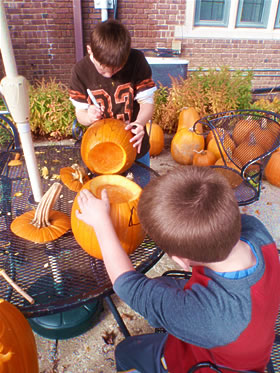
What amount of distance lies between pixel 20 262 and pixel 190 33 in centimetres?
612

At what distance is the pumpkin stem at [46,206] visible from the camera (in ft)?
3.70

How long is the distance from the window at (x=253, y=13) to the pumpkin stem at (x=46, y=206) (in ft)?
21.8

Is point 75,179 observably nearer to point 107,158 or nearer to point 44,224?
point 107,158

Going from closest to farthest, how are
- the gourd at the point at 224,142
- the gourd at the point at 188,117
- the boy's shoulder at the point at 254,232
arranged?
1. the boy's shoulder at the point at 254,232
2. the gourd at the point at 224,142
3. the gourd at the point at 188,117

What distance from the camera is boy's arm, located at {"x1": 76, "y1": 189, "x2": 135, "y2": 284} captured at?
0.89 m

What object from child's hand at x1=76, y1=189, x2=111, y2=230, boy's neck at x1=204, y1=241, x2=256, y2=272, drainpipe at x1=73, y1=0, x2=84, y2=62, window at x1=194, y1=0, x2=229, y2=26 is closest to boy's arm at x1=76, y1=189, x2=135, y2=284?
child's hand at x1=76, y1=189, x2=111, y2=230

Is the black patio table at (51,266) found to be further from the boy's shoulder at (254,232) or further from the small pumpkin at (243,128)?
the small pumpkin at (243,128)

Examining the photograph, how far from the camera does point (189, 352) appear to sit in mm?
1017

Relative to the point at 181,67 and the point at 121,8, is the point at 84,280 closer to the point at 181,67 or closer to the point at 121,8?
the point at 181,67

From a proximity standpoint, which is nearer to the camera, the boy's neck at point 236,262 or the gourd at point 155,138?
the boy's neck at point 236,262

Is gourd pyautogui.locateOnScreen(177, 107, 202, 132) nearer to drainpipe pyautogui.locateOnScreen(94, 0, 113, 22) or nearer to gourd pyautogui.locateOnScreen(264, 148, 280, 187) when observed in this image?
gourd pyautogui.locateOnScreen(264, 148, 280, 187)

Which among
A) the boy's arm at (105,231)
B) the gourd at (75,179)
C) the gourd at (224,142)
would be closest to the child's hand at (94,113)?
the gourd at (75,179)

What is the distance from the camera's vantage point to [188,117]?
12.5ft

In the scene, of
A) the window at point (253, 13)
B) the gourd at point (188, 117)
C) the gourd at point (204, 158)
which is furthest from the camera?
the window at point (253, 13)
